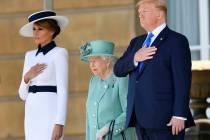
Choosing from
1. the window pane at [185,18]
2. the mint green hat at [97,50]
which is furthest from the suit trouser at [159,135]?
the window pane at [185,18]

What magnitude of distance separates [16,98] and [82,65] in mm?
916

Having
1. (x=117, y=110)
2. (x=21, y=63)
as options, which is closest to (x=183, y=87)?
(x=117, y=110)

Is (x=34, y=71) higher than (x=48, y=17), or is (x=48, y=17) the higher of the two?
(x=48, y=17)

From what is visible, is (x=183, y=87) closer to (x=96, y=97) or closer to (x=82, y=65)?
(x=96, y=97)

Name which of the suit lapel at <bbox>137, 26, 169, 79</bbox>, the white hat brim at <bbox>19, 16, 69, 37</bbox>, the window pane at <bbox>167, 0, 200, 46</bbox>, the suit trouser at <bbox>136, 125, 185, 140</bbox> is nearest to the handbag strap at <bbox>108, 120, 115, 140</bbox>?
the suit trouser at <bbox>136, 125, 185, 140</bbox>

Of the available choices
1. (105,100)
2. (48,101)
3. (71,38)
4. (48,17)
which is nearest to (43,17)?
(48,17)

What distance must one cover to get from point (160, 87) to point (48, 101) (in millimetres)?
1271

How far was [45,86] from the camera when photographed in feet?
17.8

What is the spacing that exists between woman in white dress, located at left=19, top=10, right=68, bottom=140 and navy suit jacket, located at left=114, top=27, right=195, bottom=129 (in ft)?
3.04

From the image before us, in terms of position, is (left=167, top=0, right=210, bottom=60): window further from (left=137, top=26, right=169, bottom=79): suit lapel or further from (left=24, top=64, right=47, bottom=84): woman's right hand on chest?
(left=137, top=26, right=169, bottom=79): suit lapel

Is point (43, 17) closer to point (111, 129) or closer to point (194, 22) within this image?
point (111, 129)

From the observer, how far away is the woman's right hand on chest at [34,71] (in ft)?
17.8

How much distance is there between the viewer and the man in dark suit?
4418mm

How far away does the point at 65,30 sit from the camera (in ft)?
24.7
